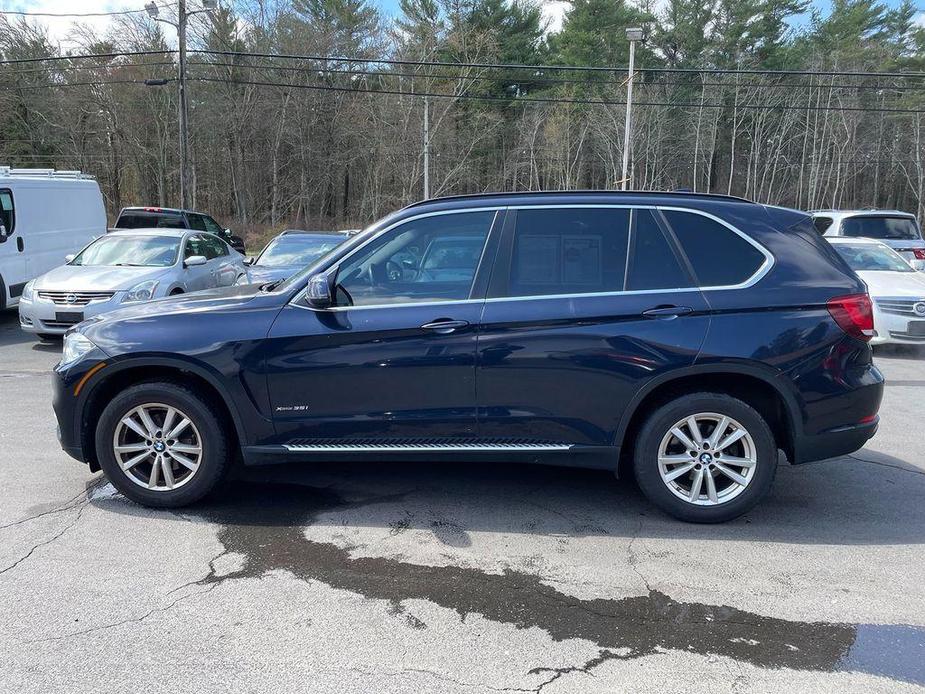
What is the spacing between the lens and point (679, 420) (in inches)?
159

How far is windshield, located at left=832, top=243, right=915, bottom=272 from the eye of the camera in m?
10.9

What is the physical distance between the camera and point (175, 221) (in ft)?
59.2

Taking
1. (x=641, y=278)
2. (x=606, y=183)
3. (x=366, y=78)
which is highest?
(x=366, y=78)

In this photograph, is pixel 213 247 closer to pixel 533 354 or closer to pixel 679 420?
pixel 533 354

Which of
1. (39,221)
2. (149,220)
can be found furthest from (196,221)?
(39,221)

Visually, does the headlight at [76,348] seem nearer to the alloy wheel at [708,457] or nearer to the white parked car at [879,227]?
the alloy wheel at [708,457]

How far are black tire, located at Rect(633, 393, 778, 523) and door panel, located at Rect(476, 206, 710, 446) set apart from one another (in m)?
0.23

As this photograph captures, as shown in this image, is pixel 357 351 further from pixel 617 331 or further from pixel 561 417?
pixel 617 331

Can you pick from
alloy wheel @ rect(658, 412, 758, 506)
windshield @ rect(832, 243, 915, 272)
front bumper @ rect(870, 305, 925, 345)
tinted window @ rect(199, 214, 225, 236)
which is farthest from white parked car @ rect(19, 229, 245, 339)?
windshield @ rect(832, 243, 915, 272)

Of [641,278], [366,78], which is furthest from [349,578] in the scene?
[366,78]

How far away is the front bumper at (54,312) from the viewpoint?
30.1 ft

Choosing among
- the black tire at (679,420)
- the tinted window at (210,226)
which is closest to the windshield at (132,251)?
the black tire at (679,420)

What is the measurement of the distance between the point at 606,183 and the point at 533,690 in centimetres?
4746

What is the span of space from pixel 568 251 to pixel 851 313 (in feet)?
5.48
